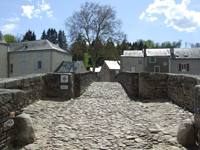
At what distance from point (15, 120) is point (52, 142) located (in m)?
0.96

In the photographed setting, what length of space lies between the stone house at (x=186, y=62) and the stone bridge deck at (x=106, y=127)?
32.8m

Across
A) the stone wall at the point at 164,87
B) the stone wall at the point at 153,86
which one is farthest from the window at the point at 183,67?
the stone wall at the point at 153,86

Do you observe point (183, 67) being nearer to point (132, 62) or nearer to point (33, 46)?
point (132, 62)

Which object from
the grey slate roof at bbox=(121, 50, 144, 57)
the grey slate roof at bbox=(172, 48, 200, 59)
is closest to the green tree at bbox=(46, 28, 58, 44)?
the grey slate roof at bbox=(121, 50, 144, 57)

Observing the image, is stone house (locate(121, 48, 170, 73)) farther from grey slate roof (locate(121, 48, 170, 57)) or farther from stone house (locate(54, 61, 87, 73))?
stone house (locate(54, 61, 87, 73))

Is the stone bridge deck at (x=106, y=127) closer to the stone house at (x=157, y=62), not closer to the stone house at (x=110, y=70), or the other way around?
the stone house at (x=157, y=62)

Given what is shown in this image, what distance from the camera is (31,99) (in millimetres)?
7719

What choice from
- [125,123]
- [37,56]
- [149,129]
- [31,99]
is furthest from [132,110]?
[37,56]

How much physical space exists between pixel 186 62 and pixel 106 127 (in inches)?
1438

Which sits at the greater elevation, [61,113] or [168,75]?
[168,75]

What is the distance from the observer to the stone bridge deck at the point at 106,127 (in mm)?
4031

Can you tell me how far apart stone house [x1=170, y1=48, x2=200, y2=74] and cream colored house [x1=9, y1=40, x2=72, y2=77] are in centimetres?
2243

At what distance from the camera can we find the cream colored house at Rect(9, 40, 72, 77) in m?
32.8

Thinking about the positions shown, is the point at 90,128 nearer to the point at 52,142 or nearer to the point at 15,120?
the point at 52,142
